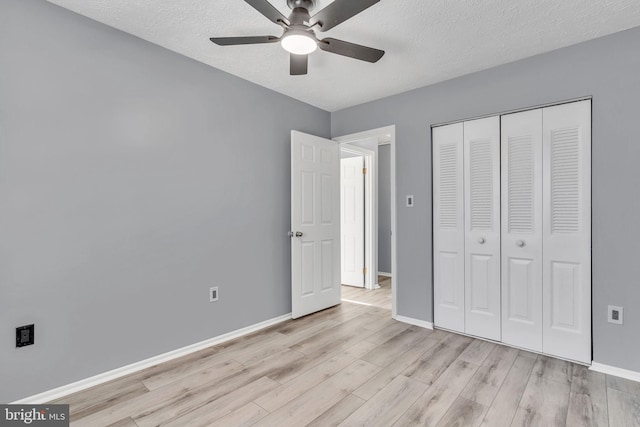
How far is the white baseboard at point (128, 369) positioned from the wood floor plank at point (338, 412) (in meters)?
1.40

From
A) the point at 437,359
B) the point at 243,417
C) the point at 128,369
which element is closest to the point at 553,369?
the point at 437,359

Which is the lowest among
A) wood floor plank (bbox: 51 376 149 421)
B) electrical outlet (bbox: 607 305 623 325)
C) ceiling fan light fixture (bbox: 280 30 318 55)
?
wood floor plank (bbox: 51 376 149 421)

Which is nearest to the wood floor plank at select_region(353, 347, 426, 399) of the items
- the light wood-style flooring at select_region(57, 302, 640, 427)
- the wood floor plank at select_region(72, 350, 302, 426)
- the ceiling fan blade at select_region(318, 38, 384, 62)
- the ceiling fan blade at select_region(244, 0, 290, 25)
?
the light wood-style flooring at select_region(57, 302, 640, 427)

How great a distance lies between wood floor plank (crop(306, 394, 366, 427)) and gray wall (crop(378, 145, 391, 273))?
12.7 feet

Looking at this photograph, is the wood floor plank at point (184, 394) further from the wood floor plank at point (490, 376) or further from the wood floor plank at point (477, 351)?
the wood floor plank at point (477, 351)

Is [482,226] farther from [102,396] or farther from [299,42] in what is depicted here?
[102,396]

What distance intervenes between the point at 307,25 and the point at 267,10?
0.31 meters

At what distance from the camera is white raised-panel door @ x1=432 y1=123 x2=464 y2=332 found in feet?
10.0

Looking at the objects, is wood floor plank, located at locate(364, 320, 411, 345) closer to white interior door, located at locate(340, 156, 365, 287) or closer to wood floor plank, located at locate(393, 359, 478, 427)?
wood floor plank, located at locate(393, 359, 478, 427)

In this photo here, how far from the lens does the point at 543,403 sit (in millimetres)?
Answer: 1931

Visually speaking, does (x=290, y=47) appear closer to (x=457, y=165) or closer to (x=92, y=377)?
(x=457, y=165)

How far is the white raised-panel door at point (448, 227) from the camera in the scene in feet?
10.0

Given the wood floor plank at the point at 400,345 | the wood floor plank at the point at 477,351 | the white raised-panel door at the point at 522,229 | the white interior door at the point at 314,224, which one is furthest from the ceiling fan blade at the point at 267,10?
the wood floor plank at the point at 477,351

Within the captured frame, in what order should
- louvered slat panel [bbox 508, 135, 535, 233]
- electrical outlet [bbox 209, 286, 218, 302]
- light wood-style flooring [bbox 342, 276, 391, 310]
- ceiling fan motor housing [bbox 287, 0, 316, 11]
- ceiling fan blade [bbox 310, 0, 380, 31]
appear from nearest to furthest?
ceiling fan blade [bbox 310, 0, 380, 31]
ceiling fan motor housing [bbox 287, 0, 316, 11]
louvered slat panel [bbox 508, 135, 535, 233]
electrical outlet [bbox 209, 286, 218, 302]
light wood-style flooring [bbox 342, 276, 391, 310]
